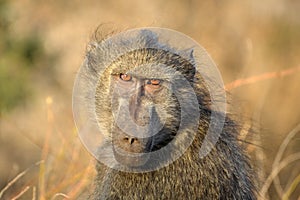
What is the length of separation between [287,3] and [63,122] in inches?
155

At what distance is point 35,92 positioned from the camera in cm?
803

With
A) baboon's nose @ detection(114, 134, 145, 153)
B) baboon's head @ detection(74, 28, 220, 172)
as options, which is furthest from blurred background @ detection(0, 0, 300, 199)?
baboon's nose @ detection(114, 134, 145, 153)

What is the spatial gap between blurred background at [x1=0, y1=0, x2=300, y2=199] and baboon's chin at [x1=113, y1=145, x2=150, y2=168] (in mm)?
2216

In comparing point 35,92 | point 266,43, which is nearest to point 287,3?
point 266,43

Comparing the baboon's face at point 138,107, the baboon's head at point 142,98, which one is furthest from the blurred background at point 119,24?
the baboon's face at point 138,107

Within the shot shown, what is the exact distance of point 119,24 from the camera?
21.5 ft

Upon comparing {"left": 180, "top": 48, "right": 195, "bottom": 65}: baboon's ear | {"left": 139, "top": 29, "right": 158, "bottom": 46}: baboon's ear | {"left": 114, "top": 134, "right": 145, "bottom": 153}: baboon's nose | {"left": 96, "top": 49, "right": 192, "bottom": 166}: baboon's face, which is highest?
{"left": 139, "top": 29, "right": 158, "bottom": 46}: baboon's ear

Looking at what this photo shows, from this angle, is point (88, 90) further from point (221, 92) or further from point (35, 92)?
point (35, 92)

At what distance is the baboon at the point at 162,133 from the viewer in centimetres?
376

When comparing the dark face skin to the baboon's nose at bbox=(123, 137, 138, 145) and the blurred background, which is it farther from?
the blurred background

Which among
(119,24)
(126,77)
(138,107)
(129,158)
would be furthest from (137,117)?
(119,24)

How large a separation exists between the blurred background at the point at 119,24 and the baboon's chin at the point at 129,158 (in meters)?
2.22

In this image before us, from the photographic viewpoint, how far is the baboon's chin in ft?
12.0

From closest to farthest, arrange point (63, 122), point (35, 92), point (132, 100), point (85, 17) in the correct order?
point (132, 100) → point (63, 122) → point (35, 92) → point (85, 17)
